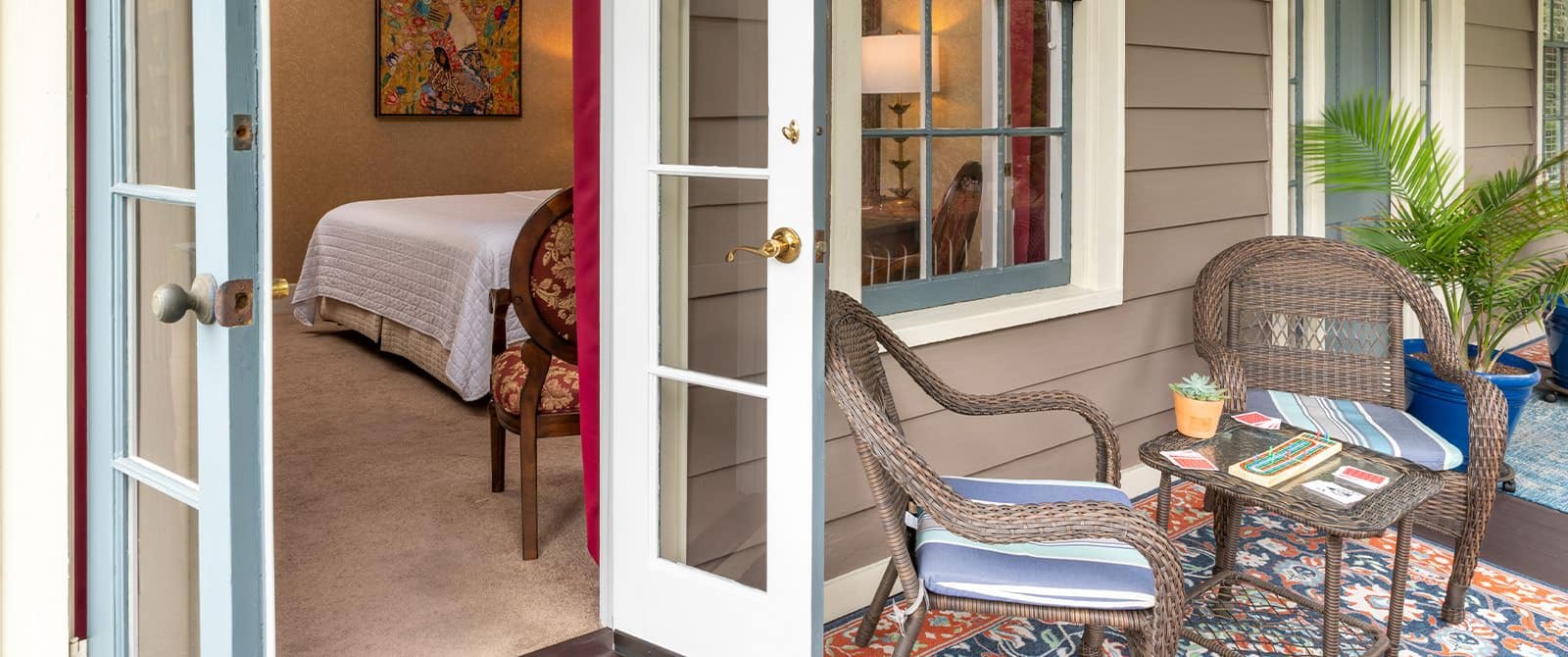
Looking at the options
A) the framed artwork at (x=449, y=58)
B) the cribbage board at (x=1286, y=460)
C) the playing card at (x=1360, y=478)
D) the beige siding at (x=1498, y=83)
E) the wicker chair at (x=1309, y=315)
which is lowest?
the playing card at (x=1360, y=478)

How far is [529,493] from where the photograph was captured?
10.5 feet

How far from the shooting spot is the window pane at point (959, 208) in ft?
10.0

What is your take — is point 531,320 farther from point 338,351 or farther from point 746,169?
point 338,351

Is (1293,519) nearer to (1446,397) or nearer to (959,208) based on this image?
(959,208)

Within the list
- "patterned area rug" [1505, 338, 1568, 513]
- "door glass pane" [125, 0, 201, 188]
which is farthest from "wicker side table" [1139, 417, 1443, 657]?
"door glass pane" [125, 0, 201, 188]

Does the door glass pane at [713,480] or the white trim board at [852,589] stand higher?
the door glass pane at [713,480]

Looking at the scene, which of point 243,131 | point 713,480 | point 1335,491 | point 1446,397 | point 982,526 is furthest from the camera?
point 1446,397

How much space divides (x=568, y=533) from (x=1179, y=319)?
6.78ft

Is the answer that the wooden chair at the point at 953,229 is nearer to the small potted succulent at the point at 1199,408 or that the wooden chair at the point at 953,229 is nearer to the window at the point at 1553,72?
the small potted succulent at the point at 1199,408

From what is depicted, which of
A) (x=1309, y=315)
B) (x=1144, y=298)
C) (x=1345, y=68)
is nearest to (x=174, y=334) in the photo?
(x=1144, y=298)

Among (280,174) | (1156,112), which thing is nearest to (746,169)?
(1156,112)

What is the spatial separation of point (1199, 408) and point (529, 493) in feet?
5.67

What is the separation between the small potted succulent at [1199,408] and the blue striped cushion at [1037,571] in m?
0.49

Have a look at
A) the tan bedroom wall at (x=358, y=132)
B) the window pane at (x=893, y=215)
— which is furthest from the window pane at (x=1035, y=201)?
the tan bedroom wall at (x=358, y=132)
